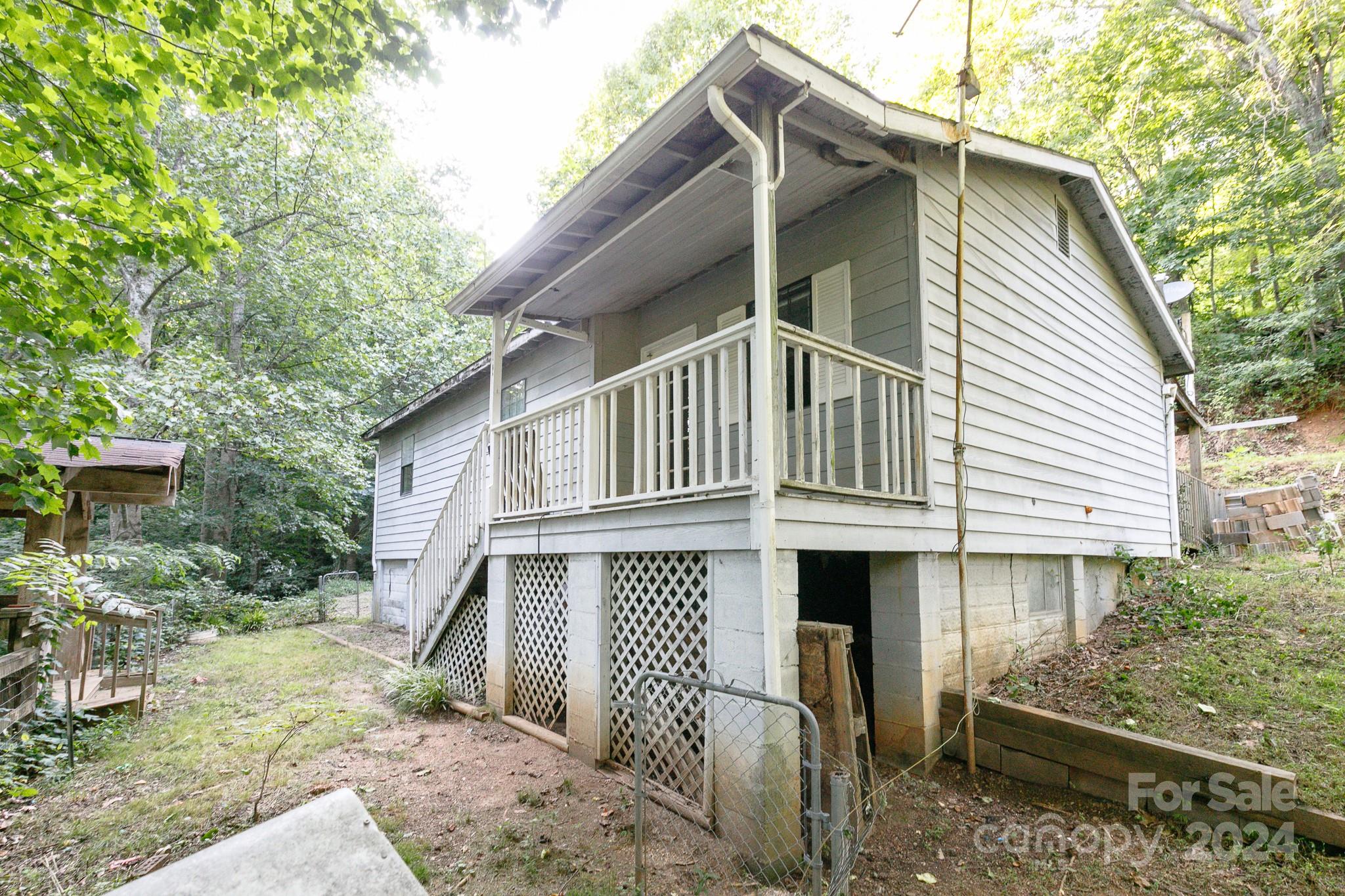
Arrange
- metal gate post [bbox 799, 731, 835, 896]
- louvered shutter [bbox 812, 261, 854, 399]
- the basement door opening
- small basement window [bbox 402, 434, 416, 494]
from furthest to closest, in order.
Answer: small basement window [bbox 402, 434, 416, 494] → the basement door opening → louvered shutter [bbox 812, 261, 854, 399] → metal gate post [bbox 799, 731, 835, 896]

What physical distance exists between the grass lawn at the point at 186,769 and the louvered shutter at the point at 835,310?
527 cm

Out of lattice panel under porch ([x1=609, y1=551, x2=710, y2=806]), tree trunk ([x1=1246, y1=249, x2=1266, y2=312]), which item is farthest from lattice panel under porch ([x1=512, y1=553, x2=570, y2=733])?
tree trunk ([x1=1246, y1=249, x2=1266, y2=312])

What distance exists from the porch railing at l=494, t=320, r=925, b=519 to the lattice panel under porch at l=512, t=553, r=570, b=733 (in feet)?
2.02

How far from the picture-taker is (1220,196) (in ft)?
56.6

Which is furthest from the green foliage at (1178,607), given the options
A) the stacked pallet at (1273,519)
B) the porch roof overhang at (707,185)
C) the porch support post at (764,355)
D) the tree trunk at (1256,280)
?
the tree trunk at (1256,280)

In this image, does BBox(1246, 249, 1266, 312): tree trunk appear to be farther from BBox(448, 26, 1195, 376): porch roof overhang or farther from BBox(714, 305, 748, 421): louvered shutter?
BBox(714, 305, 748, 421): louvered shutter

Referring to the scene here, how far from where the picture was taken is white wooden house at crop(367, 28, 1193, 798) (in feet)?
13.5

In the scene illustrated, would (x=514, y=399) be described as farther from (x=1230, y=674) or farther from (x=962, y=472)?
(x=1230, y=674)

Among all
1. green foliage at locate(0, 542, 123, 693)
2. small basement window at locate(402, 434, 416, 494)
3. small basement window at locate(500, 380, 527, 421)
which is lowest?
green foliage at locate(0, 542, 123, 693)

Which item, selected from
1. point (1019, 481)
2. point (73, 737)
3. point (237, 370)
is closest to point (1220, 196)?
point (1019, 481)

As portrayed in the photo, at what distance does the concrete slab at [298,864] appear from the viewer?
1512 millimetres

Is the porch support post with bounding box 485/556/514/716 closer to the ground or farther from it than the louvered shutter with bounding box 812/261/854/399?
closer to the ground

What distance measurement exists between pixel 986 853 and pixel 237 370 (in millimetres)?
17785

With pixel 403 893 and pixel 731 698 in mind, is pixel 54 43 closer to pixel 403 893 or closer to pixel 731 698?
pixel 403 893
